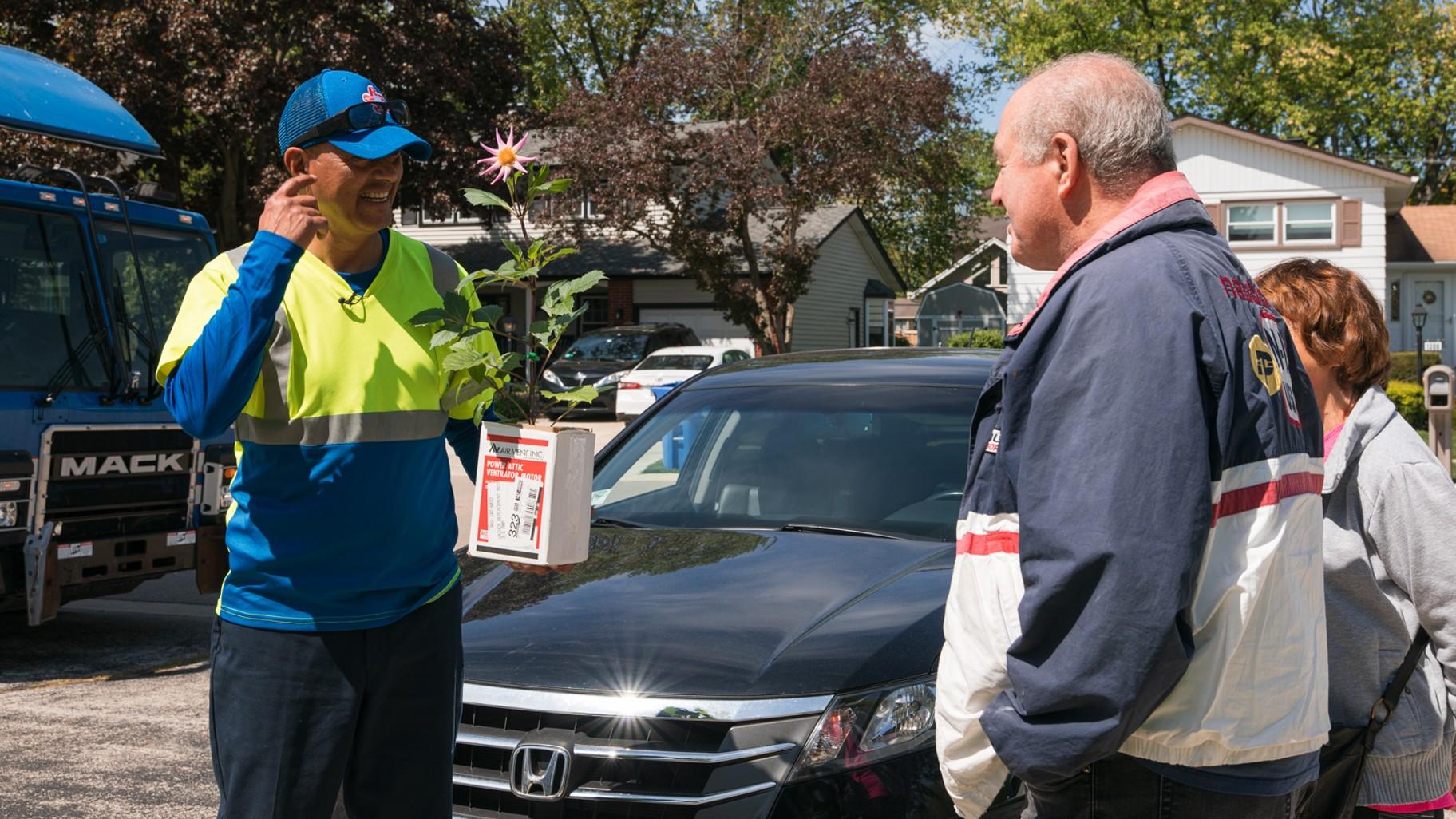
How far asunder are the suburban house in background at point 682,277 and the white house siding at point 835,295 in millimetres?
25

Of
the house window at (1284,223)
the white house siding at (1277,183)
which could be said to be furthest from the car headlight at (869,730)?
A: the house window at (1284,223)

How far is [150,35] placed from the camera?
22.7m

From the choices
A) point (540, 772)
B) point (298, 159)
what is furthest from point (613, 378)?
point (298, 159)

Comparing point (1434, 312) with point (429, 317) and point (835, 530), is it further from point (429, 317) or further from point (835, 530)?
point (429, 317)

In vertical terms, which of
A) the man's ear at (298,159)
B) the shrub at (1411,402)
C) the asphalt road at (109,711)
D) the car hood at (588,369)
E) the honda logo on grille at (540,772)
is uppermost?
the car hood at (588,369)

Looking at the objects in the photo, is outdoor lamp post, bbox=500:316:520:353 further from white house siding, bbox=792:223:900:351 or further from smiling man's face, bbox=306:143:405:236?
white house siding, bbox=792:223:900:351

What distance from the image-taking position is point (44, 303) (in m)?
7.16

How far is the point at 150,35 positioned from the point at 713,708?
23.1 metres

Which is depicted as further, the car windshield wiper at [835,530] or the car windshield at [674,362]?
the car windshield at [674,362]

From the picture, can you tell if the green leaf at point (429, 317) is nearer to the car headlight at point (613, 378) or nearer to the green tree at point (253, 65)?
the green tree at point (253, 65)

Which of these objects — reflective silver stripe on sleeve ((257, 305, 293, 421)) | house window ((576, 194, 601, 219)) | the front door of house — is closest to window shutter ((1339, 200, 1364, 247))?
the front door of house

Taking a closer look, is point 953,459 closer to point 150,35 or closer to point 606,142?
point 150,35

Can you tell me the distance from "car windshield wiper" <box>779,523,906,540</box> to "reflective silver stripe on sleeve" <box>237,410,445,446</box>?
1.86 metres

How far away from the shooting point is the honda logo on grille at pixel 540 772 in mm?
3002
